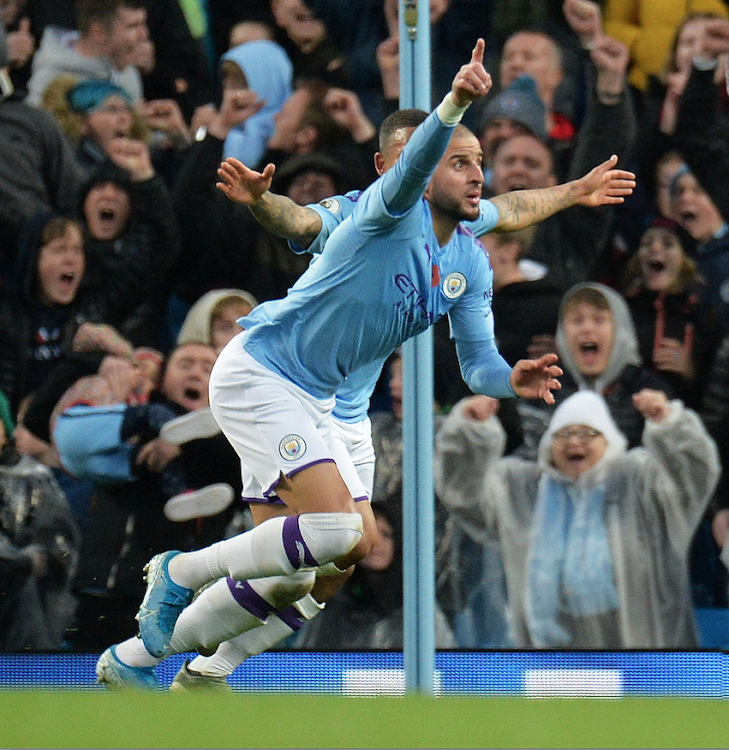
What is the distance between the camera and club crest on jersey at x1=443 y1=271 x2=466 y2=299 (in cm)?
372

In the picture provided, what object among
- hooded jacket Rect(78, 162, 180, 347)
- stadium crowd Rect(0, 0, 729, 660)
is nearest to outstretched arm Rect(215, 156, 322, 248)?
stadium crowd Rect(0, 0, 729, 660)

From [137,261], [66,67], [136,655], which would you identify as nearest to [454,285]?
[136,655]

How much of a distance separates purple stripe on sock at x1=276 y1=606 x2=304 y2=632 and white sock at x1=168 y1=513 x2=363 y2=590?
409 mm

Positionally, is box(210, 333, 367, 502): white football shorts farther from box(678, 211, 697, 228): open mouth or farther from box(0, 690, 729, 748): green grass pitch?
box(678, 211, 697, 228): open mouth

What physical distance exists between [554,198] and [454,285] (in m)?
0.54

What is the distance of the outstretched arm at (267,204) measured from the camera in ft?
11.7

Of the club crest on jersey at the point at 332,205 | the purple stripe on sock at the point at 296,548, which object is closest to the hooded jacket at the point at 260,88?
the club crest on jersey at the point at 332,205

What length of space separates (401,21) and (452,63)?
198 centimetres

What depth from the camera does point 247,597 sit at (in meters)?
3.76

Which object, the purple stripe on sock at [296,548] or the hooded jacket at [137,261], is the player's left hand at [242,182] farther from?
the hooded jacket at [137,261]

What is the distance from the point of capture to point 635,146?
220 inches

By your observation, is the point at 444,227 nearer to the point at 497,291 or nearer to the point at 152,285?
the point at 497,291

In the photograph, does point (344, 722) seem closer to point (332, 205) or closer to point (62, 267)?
point (332, 205)

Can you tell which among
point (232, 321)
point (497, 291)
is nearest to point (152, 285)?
point (232, 321)
